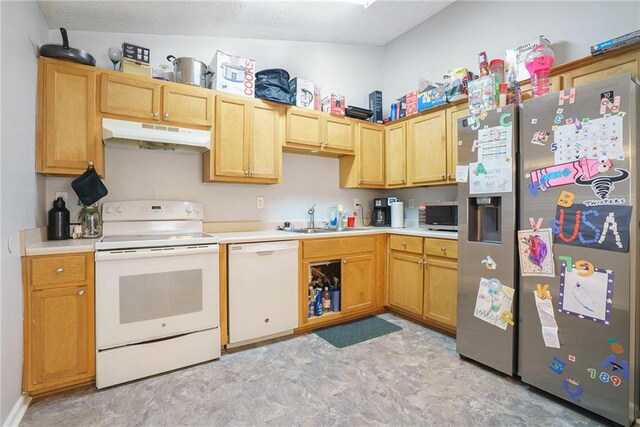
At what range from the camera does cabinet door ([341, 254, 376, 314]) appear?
296 cm

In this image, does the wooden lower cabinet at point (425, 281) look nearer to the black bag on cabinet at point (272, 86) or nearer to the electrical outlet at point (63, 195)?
the black bag on cabinet at point (272, 86)

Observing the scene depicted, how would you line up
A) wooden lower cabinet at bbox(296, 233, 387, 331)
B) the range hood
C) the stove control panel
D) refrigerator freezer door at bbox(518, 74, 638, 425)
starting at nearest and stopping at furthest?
refrigerator freezer door at bbox(518, 74, 638, 425), the range hood, the stove control panel, wooden lower cabinet at bbox(296, 233, 387, 331)

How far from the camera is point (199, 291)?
2.19 m

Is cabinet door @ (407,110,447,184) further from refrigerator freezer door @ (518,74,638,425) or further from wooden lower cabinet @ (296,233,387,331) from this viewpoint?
refrigerator freezer door @ (518,74,638,425)

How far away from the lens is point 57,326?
5.91 ft

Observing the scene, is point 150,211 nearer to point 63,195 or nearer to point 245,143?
point 63,195

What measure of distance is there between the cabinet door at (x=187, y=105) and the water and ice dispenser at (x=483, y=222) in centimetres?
227

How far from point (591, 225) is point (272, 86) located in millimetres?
2613

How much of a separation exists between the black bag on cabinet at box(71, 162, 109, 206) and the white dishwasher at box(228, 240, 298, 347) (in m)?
1.04

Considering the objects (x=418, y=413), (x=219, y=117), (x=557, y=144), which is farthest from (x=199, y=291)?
(x=557, y=144)

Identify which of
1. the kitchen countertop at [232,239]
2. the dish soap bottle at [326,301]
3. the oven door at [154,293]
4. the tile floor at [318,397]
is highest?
the kitchen countertop at [232,239]

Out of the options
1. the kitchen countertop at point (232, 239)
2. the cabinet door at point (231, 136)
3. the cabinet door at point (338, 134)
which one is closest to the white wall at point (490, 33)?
the cabinet door at point (338, 134)

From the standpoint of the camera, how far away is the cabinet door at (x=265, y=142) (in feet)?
9.07

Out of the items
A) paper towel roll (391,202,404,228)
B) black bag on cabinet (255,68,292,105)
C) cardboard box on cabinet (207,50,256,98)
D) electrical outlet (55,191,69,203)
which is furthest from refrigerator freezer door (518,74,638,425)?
electrical outlet (55,191,69,203)
